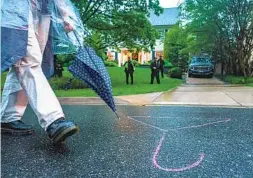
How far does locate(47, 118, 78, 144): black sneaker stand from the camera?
257 centimetres

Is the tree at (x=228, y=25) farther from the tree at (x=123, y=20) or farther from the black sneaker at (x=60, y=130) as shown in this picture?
the black sneaker at (x=60, y=130)

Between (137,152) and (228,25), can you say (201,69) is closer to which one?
A: (228,25)

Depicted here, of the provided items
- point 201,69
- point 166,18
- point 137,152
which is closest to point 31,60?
point 137,152

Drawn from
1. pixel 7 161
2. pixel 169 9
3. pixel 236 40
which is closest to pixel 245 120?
pixel 7 161

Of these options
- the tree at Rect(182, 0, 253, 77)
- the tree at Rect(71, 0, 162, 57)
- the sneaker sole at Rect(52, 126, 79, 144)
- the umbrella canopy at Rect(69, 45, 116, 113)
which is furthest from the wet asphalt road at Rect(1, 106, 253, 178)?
the tree at Rect(182, 0, 253, 77)

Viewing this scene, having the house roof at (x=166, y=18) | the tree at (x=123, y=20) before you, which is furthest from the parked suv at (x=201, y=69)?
the house roof at (x=166, y=18)

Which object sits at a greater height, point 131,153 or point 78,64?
point 78,64

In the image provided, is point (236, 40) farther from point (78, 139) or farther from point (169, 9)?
point (169, 9)

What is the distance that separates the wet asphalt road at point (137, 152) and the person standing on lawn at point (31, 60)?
→ 18cm

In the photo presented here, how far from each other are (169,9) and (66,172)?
2376 inches

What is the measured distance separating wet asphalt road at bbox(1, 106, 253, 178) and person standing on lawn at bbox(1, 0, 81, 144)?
18 centimetres

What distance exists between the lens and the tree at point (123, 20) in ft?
46.8

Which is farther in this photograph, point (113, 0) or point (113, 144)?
point (113, 0)

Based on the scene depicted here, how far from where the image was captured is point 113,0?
46.9 feet
